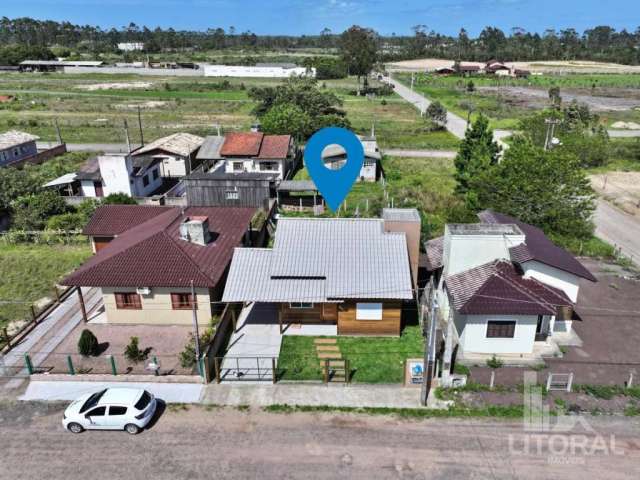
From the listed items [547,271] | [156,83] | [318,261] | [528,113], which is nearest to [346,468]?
[318,261]

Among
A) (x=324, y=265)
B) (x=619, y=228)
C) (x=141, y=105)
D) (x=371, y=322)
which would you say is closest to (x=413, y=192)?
(x=619, y=228)

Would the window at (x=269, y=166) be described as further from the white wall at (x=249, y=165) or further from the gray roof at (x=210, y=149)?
the gray roof at (x=210, y=149)

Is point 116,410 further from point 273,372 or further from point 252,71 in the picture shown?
point 252,71

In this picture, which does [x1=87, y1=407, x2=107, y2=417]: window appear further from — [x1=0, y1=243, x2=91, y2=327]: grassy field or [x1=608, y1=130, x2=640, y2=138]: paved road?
[x1=608, y1=130, x2=640, y2=138]: paved road

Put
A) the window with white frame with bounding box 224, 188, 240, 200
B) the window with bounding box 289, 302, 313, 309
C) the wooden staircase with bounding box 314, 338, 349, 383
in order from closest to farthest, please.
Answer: the wooden staircase with bounding box 314, 338, 349, 383, the window with bounding box 289, 302, 313, 309, the window with white frame with bounding box 224, 188, 240, 200

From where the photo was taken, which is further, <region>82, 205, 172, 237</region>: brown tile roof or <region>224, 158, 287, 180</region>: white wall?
<region>224, 158, 287, 180</region>: white wall

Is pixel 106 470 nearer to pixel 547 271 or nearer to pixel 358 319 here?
pixel 358 319

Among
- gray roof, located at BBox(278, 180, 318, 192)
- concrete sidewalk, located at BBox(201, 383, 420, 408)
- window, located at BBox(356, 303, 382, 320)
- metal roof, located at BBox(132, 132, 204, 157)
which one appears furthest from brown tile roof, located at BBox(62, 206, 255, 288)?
metal roof, located at BBox(132, 132, 204, 157)
